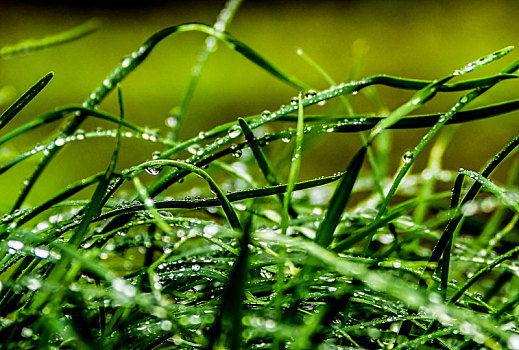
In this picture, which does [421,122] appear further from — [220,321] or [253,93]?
[253,93]

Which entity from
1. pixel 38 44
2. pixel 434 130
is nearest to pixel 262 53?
pixel 38 44

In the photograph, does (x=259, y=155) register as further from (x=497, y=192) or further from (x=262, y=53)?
(x=262, y=53)

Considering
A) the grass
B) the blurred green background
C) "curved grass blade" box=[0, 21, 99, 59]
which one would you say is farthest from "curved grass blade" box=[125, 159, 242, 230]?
the blurred green background

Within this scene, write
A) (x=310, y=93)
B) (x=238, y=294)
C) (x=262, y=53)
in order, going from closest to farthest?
1. (x=238, y=294)
2. (x=310, y=93)
3. (x=262, y=53)

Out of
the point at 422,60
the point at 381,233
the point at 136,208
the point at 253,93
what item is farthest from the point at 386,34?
the point at 136,208

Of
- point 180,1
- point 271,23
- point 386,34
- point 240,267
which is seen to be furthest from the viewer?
point 180,1
